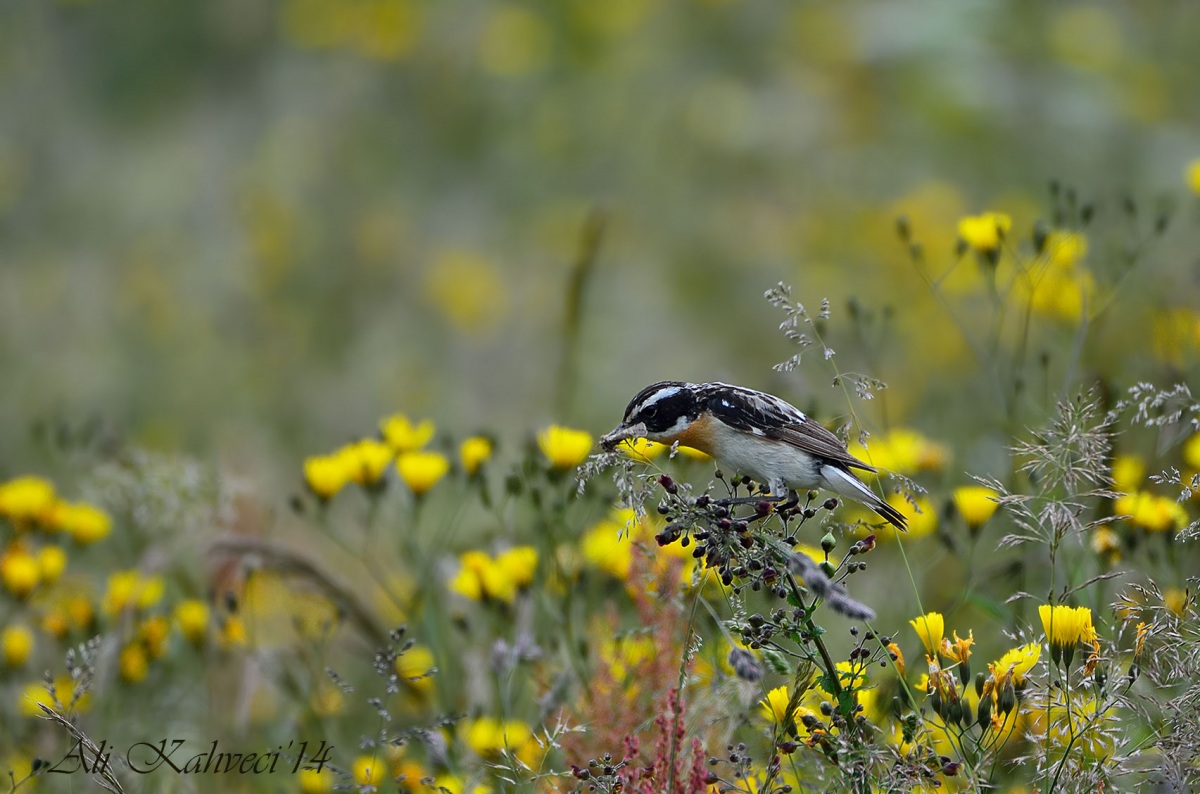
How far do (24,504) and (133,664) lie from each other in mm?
526

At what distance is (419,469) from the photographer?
2852 millimetres

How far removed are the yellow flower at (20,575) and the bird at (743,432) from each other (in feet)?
5.31

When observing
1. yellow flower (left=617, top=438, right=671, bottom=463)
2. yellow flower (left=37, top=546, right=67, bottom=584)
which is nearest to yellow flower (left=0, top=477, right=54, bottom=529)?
yellow flower (left=37, top=546, right=67, bottom=584)

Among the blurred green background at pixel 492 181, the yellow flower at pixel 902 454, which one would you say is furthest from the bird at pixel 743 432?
the blurred green background at pixel 492 181

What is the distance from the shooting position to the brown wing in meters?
2.06

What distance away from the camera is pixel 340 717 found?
3027mm

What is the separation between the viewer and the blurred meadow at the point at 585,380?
6.43ft

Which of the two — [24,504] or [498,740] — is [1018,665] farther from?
[24,504]

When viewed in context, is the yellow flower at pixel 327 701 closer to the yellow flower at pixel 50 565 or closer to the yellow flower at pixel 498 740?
the yellow flower at pixel 498 740

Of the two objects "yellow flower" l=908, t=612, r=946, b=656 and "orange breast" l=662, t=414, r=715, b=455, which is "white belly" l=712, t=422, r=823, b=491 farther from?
"yellow flower" l=908, t=612, r=946, b=656

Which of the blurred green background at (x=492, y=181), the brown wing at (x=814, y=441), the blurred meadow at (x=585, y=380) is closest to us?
the blurred meadow at (x=585, y=380)

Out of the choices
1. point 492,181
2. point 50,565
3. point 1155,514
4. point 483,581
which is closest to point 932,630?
point 1155,514

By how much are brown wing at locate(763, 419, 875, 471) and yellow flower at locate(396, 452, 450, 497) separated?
1.06 meters

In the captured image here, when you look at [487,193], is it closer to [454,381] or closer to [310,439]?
[454,381]
